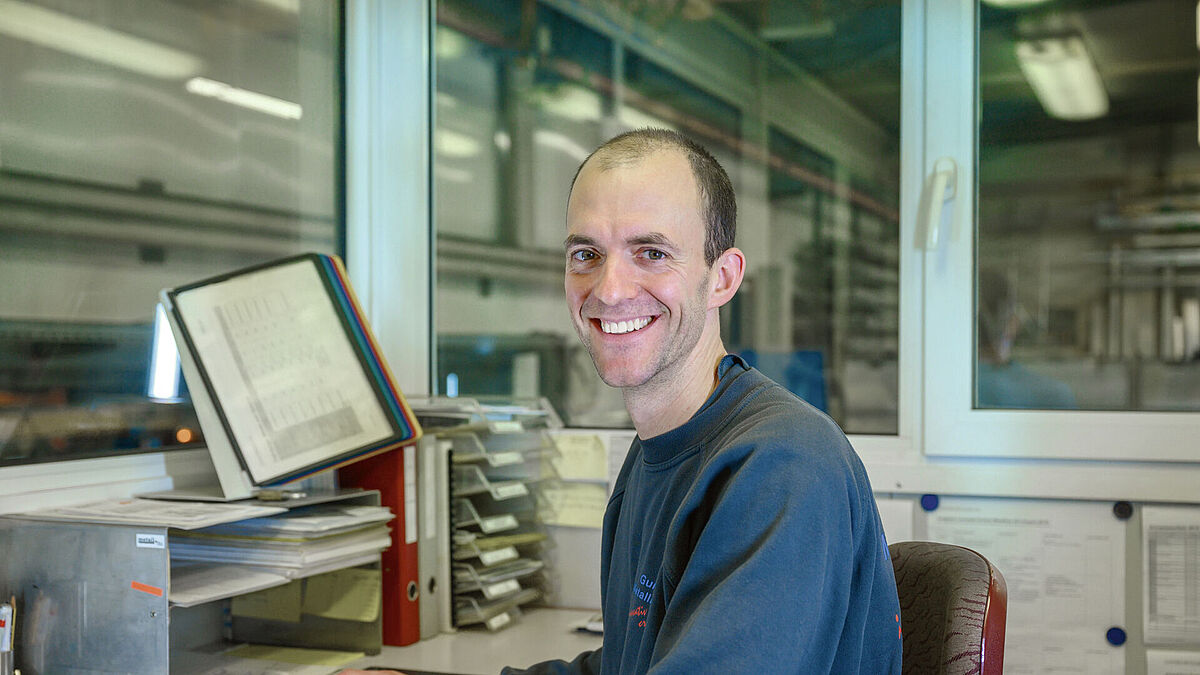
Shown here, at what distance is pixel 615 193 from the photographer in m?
1.03

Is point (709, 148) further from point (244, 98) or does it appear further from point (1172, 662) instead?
point (1172, 662)

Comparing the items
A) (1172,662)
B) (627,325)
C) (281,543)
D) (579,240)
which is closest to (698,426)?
(627,325)

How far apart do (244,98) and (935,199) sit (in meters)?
1.28

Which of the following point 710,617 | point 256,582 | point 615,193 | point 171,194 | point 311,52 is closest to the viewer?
point 710,617

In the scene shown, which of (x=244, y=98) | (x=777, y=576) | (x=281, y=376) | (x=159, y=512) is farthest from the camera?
(x=244, y=98)

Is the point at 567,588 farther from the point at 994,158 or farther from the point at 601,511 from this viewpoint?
the point at 994,158

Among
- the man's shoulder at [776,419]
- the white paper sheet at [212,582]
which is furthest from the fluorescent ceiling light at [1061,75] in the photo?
the white paper sheet at [212,582]

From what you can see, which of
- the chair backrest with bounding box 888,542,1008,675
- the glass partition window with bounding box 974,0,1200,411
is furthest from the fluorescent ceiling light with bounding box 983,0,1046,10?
the chair backrest with bounding box 888,542,1008,675

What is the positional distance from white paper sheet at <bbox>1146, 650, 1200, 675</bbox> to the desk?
3.00ft

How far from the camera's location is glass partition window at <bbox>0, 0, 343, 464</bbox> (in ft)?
4.85

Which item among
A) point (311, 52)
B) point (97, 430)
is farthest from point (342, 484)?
point (311, 52)

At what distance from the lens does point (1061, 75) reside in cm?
175

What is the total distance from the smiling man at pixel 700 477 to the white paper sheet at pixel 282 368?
0.60 meters

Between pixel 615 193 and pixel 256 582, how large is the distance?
83 centimetres
